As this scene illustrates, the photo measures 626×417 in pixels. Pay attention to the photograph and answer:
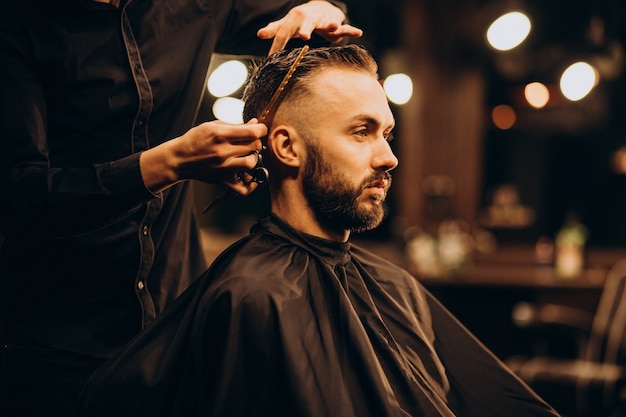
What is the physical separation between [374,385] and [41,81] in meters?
0.97

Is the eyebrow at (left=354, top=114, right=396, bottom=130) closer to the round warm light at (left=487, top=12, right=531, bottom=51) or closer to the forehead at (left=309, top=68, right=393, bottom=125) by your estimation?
the forehead at (left=309, top=68, right=393, bottom=125)

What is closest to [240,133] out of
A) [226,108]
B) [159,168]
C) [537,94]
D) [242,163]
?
[242,163]

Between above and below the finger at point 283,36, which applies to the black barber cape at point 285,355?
below

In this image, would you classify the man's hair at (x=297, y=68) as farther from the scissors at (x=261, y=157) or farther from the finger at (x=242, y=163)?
the finger at (x=242, y=163)

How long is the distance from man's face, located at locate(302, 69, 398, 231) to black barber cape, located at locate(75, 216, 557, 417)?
0.10 meters

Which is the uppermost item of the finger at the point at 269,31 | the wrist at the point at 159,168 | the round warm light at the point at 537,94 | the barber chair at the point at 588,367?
the round warm light at the point at 537,94

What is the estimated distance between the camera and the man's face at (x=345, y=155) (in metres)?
1.59

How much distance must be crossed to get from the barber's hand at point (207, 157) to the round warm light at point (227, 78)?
3.03m

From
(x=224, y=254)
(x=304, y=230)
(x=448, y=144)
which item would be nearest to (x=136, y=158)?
(x=224, y=254)

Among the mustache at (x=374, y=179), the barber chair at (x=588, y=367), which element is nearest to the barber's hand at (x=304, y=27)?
the mustache at (x=374, y=179)

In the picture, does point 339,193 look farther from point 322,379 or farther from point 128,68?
point 128,68

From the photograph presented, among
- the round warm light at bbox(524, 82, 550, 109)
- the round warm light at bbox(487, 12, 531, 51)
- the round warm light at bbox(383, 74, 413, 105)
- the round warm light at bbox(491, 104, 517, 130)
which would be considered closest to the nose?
the round warm light at bbox(487, 12, 531, 51)

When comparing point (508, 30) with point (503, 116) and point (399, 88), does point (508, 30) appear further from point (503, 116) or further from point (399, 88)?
point (503, 116)

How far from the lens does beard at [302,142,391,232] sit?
1.59 m
